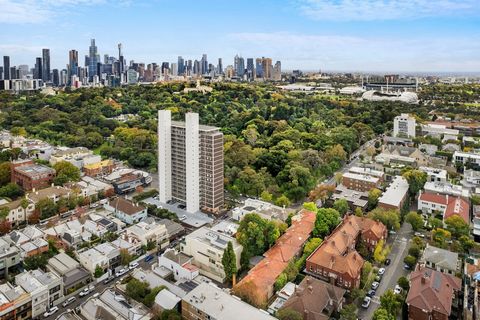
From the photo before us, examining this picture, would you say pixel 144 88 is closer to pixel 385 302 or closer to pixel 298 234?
pixel 298 234

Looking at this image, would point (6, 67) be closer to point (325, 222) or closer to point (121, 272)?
point (121, 272)

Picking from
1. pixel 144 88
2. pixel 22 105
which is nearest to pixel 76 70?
pixel 144 88

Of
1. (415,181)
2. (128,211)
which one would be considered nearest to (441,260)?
(415,181)

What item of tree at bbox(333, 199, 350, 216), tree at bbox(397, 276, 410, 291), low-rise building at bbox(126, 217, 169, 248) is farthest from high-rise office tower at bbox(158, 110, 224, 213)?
tree at bbox(397, 276, 410, 291)

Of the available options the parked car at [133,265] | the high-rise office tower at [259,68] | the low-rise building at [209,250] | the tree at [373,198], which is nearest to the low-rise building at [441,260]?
the tree at [373,198]

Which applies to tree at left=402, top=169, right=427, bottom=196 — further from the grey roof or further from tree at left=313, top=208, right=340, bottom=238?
tree at left=313, top=208, right=340, bottom=238

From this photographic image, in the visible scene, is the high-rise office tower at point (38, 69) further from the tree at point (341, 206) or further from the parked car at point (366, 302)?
the parked car at point (366, 302)
